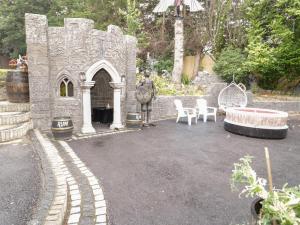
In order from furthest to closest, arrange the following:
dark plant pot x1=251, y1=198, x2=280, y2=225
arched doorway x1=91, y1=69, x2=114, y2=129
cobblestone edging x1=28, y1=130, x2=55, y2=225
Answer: arched doorway x1=91, y1=69, x2=114, y2=129, cobblestone edging x1=28, y1=130, x2=55, y2=225, dark plant pot x1=251, y1=198, x2=280, y2=225

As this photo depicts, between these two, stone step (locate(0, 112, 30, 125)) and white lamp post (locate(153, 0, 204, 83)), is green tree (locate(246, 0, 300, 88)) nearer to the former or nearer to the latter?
white lamp post (locate(153, 0, 204, 83))

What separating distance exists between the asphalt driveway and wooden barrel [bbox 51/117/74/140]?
0.53m

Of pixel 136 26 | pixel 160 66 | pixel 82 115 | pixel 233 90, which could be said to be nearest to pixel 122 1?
pixel 136 26

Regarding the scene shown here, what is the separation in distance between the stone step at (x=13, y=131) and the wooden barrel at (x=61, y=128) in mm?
884

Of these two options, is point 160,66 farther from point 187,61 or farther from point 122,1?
point 122,1

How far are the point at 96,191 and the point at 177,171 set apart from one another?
158 cm

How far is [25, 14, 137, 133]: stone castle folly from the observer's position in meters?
6.92

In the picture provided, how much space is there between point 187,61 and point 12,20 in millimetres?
13437

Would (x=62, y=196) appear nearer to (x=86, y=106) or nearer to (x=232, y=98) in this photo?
(x=86, y=106)

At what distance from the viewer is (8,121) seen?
22.1ft

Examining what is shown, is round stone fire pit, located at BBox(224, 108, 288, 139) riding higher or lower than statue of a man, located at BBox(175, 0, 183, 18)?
lower

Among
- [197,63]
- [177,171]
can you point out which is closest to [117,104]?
[177,171]

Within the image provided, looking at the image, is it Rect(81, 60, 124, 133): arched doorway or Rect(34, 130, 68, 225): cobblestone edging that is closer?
Rect(34, 130, 68, 225): cobblestone edging

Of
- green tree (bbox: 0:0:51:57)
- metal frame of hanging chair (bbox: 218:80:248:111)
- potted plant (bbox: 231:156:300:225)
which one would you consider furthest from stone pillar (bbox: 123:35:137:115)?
green tree (bbox: 0:0:51:57)
